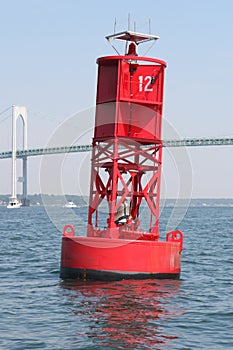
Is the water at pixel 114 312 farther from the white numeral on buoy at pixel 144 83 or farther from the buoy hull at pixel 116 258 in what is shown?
the white numeral on buoy at pixel 144 83

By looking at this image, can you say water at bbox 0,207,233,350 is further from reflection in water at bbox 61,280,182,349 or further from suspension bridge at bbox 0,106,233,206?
suspension bridge at bbox 0,106,233,206

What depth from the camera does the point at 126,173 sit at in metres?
28.4

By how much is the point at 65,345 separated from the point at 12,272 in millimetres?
12801

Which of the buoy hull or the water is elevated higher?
the buoy hull

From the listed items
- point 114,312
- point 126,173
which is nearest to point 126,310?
point 114,312

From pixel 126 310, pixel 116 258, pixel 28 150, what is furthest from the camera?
pixel 28 150

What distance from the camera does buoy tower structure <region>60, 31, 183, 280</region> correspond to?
2475cm

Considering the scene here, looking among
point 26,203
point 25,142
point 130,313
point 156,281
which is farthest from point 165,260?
point 26,203

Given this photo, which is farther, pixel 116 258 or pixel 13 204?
pixel 13 204

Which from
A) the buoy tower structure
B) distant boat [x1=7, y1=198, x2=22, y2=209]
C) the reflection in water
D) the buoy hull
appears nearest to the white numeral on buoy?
the buoy tower structure

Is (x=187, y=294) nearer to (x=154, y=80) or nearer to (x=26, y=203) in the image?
(x=154, y=80)

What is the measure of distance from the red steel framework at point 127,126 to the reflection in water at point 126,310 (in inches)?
100

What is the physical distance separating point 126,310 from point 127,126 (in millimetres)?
8662

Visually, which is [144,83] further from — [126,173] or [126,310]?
[126,310]
